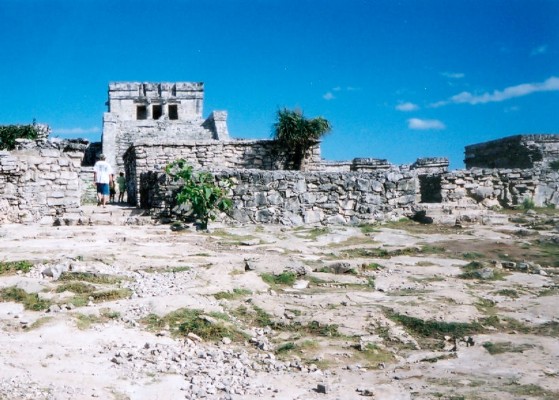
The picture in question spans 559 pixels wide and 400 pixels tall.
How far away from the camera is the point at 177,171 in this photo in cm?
1016

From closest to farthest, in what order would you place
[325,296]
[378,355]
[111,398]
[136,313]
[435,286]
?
[111,398] < [378,355] < [136,313] < [325,296] < [435,286]

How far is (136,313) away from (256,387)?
5.34 feet

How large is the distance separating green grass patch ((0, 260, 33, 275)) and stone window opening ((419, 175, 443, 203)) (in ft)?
31.1

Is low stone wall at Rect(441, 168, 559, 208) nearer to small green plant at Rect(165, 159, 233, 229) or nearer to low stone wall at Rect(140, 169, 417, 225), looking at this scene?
low stone wall at Rect(140, 169, 417, 225)

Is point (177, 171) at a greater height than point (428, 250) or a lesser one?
greater

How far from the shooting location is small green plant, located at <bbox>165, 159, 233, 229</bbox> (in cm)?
972

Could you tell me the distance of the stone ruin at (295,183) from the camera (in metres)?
9.95

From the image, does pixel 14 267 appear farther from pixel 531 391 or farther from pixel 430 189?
pixel 430 189

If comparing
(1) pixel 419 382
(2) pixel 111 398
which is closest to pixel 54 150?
(2) pixel 111 398

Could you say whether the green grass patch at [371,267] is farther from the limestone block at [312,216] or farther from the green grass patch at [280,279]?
the limestone block at [312,216]

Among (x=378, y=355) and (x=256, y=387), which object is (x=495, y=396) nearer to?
(x=378, y=355)

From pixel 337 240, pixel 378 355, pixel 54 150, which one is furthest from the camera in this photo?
pixel 54 150

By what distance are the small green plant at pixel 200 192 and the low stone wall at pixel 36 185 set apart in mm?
2018

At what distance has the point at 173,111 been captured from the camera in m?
37.4
